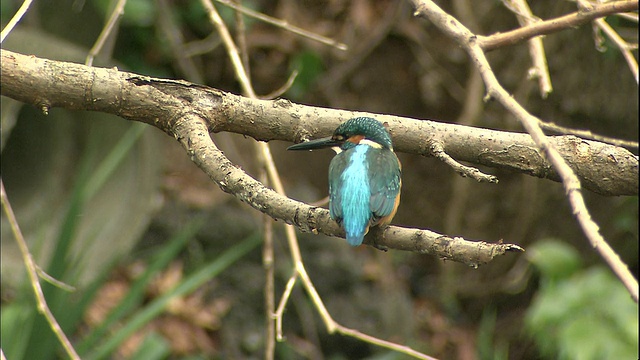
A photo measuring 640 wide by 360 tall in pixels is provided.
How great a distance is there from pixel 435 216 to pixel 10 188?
297 centimetres

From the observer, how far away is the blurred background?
3924 millimetres

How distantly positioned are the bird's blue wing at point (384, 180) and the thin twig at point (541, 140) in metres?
0.34

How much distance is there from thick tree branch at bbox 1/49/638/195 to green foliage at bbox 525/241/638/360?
2.13 metres

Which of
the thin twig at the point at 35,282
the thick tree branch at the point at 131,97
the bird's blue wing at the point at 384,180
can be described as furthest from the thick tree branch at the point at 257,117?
the thin twig at the point at 35,282

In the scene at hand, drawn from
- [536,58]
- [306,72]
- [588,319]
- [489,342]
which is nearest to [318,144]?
[536,58]

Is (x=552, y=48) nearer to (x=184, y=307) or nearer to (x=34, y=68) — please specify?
(x=184, y=307)

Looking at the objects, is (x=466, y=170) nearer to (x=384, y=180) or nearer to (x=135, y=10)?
(x=384, y=180)

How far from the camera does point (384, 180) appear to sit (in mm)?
1959

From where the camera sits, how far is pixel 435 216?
569 cm

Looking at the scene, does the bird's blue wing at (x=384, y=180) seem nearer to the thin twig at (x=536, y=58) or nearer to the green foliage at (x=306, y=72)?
the thin twig at (x=536, y=58)

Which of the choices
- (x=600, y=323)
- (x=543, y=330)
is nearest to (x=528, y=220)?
(x=543, y=330)

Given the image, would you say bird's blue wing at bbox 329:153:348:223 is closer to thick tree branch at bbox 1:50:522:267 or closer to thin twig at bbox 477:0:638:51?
thick tree branch at bbox 1:50:522:267

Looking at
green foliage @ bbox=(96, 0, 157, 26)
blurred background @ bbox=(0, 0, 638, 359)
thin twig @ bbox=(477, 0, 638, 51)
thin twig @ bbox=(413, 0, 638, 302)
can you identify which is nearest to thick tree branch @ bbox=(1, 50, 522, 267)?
thin twig @ bbox=(413, 0, 638, 302)

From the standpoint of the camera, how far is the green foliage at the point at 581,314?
376 centimetres
